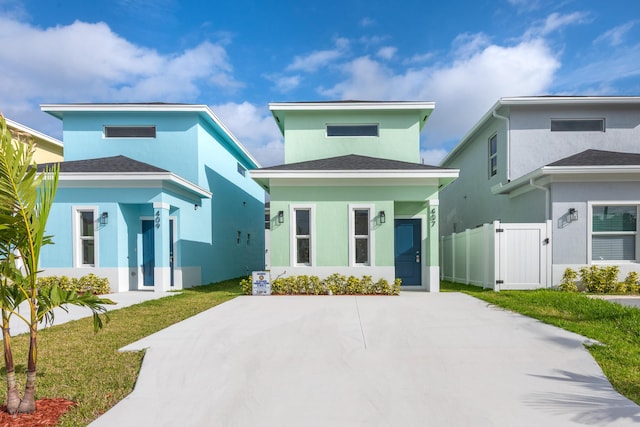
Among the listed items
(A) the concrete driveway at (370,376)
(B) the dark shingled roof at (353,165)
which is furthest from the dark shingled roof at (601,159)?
(A) the concrete driveway at (370,376)

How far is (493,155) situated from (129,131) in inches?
571

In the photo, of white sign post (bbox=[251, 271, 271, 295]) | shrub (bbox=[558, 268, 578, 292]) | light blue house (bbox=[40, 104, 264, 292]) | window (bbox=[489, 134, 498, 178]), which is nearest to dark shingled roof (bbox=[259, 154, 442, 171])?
white sign post (bbox=[251, 271, 271, 295])

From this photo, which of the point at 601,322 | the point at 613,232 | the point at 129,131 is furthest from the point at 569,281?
the point at 129,131

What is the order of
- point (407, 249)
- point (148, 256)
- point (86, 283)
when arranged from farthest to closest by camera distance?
point (148, 256) < point (407, 249) < point (86, 283)

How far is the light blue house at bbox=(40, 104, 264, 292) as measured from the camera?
10523 millimetres

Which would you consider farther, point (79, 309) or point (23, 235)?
point (79, 309)

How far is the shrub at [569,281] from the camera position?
9664mm

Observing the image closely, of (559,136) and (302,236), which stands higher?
(559,136)

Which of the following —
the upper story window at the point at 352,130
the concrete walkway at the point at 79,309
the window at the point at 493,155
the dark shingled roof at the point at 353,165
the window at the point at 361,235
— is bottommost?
the concrete walkway at the point at 79,309

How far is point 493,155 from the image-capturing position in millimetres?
13789

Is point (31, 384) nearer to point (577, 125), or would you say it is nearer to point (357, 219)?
point (357, 219)

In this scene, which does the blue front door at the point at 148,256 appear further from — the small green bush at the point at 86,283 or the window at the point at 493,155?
the window at the point at 493,155

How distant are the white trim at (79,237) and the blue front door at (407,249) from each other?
9.34 metres

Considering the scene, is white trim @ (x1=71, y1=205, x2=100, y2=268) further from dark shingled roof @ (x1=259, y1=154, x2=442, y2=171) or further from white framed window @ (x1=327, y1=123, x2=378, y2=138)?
white framed window @ (x1=327, y1=123, x2=378, y2=138)
